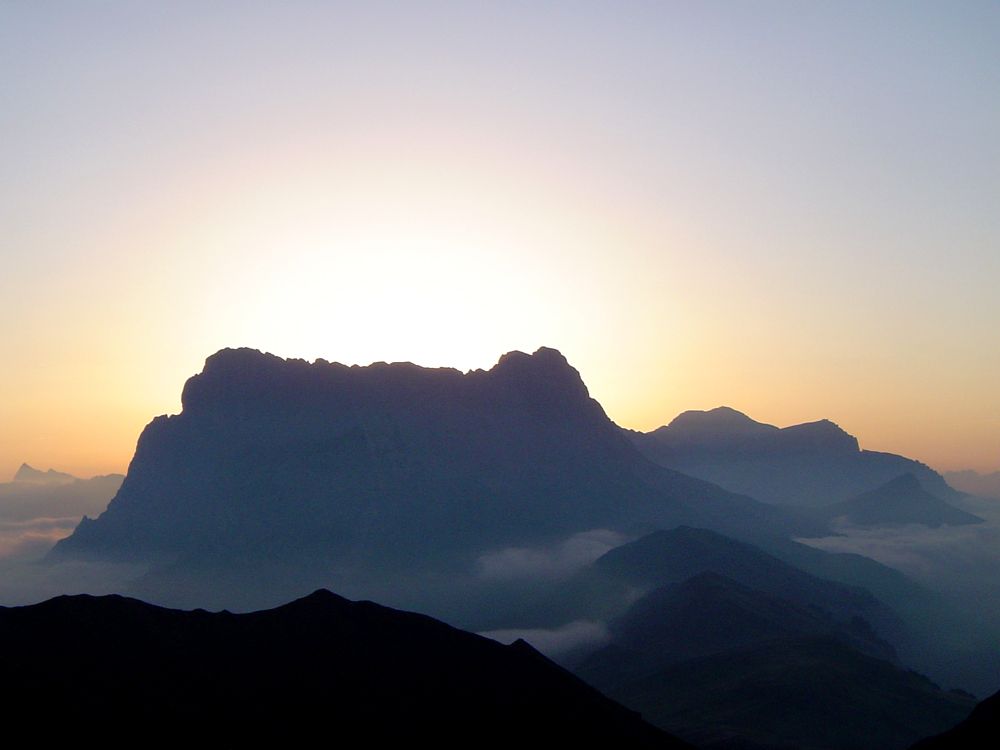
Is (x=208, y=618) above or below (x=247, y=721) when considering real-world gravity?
above

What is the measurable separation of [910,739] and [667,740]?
95.8 meters

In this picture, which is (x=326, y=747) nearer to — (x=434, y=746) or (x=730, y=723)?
(x=434, y=746)

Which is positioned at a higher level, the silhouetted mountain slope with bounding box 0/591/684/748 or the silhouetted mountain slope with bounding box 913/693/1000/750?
the silhouetted mountain slope with bounding box 0/591/684/748

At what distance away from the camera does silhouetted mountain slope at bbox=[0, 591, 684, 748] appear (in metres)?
103

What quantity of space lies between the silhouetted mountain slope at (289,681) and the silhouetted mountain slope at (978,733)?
32467 mm

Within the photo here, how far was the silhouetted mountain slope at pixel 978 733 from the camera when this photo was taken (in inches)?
4469

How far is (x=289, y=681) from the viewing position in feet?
381

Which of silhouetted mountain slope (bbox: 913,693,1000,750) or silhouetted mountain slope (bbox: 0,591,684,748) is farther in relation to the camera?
silhouetted mountain slope (bbox: 913,693,1000,750)

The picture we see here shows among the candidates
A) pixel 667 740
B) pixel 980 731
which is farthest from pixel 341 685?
pixel 980 731

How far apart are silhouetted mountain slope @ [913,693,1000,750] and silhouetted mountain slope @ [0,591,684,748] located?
107 ft

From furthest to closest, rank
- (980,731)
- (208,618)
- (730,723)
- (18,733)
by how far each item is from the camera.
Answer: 1. (730,723)
2. (208,618)
3. (980,731)
4. (18,733)

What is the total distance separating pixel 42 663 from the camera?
107 metres

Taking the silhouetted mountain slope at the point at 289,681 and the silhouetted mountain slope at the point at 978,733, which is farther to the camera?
the silhouetted mountain slope at the point at 978,733

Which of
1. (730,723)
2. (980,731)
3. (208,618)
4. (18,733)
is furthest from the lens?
(730,723)
